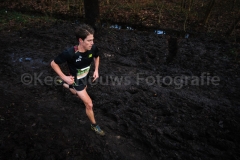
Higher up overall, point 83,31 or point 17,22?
point 83,31

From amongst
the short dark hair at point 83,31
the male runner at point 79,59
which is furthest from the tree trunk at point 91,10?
the short dark hair at point 83,31

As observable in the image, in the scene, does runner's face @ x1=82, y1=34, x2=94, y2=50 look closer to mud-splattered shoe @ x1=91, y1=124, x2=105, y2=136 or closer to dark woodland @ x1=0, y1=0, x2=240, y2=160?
mud-splattered shoe @ x1=91, y1=124, x2=105, y2=136

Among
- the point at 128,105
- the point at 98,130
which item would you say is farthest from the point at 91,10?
the point at 98,130

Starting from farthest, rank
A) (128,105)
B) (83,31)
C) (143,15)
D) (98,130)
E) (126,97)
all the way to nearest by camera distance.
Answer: (143,15) → (126,97) → (128,105) → (98,130) → (83,31)

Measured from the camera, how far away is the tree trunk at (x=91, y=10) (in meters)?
8.54

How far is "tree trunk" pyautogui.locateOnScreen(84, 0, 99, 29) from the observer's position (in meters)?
8.54

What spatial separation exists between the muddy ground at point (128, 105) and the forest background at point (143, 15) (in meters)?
2.42

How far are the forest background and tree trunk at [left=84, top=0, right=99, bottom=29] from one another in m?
0.07

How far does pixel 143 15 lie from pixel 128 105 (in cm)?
943

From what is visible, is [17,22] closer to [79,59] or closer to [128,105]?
[128,105]

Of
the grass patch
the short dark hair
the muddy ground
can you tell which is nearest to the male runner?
the short dark hair

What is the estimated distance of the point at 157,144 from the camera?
12.6 ft

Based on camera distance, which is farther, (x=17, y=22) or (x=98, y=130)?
(x=17, y=22)

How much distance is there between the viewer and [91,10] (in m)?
8.67
